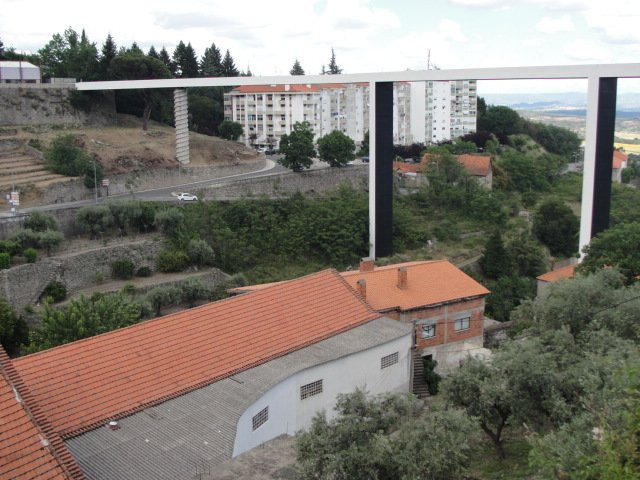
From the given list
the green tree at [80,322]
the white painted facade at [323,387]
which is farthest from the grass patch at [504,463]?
the green tree at [80,322]

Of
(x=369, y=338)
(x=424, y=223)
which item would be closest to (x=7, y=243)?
A: (x=369, y=338)

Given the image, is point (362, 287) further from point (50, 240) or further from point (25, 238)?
point (25, 238)

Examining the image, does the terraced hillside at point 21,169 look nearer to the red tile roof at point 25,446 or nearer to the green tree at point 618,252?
the green tree at point 618,252

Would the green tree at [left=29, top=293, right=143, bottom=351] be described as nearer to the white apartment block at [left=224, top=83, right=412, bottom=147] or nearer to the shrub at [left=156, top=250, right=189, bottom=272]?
the shrub at [left=156, top=250, right=189, bottom=272]

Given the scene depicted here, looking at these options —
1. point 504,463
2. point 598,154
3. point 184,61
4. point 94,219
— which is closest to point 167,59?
point 184,61

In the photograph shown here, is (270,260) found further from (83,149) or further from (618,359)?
(618,359)
